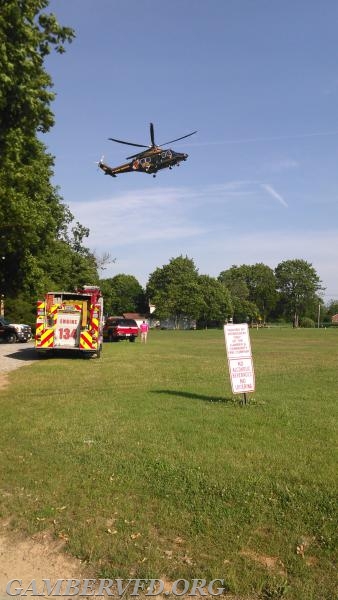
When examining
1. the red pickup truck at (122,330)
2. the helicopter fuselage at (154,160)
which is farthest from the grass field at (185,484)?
the red pickup truck at (122,330)

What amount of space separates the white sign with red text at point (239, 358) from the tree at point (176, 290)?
9249 centimetres

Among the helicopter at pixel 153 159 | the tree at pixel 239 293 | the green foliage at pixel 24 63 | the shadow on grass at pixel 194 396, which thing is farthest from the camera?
the tree at pixel 239 293

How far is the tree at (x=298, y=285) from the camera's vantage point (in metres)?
140

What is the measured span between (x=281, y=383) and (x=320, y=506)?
8476 mm

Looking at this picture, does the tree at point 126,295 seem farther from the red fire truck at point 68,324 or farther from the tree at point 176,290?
the red fire truck at point 68,324

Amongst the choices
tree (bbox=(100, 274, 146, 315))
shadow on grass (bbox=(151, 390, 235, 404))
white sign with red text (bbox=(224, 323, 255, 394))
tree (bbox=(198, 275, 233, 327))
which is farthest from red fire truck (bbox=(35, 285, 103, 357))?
tree (bbox=(100, 274, 146, 315))

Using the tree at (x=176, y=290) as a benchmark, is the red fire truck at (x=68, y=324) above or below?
below

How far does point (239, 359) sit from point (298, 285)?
133 m

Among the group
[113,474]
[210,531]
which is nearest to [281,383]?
[113,474]

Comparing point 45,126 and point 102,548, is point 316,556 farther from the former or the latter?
point 45,126

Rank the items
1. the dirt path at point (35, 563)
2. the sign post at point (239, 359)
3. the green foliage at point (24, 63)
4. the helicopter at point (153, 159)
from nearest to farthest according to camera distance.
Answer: the dirt path at point (35, 563)
the green foliage at point (24, 63)
the sign post at point (239, 359)
the helicopter at point (153, 159)

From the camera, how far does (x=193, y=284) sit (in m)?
105

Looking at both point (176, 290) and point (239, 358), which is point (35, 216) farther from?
point (176, 290)

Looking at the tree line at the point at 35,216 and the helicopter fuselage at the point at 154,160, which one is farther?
the helicopter fuselage at the point at 154,160
